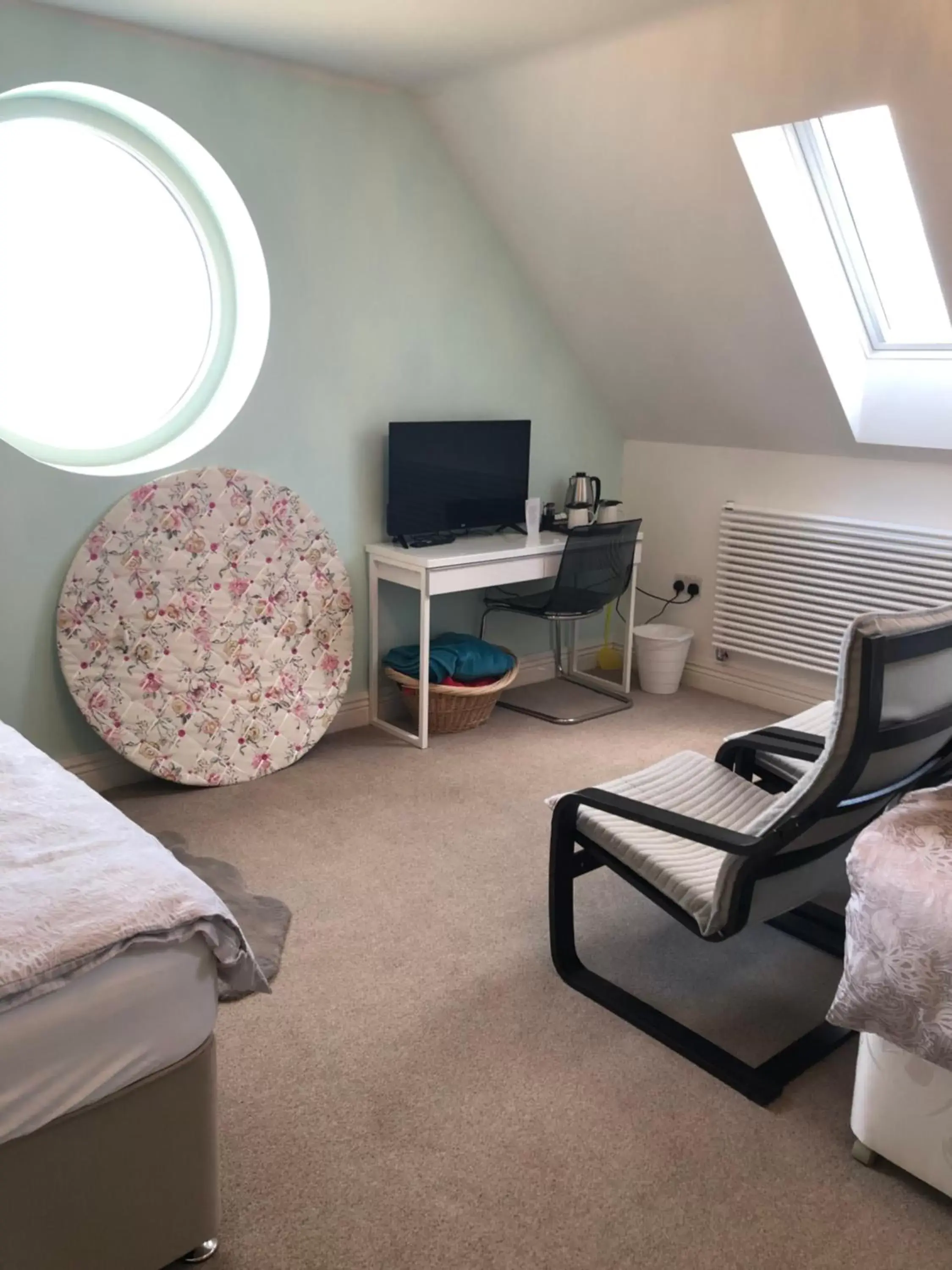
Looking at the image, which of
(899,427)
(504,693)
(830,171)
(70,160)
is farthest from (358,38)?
(504,693)

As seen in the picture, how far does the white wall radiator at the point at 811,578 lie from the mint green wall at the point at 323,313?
93 cm

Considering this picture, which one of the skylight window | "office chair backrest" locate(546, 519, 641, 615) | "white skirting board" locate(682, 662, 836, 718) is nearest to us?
the skylight window

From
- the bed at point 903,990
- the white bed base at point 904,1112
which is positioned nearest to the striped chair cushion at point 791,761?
the bed at point 903,990

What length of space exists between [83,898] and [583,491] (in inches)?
126

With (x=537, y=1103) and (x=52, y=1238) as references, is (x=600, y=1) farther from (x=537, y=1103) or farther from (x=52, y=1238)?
(x=52, y=1238)

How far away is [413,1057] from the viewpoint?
7.09 feet

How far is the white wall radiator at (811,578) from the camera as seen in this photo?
12.4 feet

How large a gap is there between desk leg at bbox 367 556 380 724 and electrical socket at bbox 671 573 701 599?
57.3 inches

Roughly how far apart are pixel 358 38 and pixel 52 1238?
10.0 ft

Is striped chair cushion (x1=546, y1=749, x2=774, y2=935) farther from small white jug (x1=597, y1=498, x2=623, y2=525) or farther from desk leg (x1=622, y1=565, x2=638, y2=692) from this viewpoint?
small white jug (x1=597, y1=498, x2=623, y2=525)

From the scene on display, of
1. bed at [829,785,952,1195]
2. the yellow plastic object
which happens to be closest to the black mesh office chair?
the yellow plastic object

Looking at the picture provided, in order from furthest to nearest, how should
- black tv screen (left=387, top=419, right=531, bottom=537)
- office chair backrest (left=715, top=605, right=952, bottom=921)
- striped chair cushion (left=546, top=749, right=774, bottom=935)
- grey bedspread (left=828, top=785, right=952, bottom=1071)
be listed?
black tv screen (left=387, top=419, right=531, bottom=537) < striped chair cushion (left=546, top=749, right=774, bottom=935) < office chair backrest (left=715, top=605, right=952, bottom=921) < grey bedspread (left=828, top=785, right=952, bottom=1071)

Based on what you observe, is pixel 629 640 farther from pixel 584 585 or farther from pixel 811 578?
pixel 811 578

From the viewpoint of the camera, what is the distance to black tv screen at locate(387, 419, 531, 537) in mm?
3828
